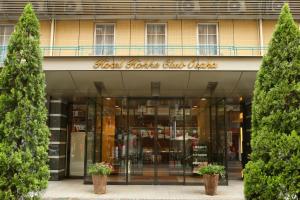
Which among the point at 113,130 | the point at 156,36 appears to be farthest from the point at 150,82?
the point at 156,36

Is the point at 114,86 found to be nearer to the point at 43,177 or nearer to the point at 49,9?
the point at 49,9

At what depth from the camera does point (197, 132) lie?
17641 mm

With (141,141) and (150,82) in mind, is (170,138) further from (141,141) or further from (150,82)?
(150,82)

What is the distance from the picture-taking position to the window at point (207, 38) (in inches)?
743

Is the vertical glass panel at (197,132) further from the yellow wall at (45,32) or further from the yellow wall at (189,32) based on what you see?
the yellow wall at (45,32)

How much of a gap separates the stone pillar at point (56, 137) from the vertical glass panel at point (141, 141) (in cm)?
364

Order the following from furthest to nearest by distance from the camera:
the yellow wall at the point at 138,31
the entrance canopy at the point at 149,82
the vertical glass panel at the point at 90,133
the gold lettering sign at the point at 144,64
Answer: the yellow wall at the point at 138,31, the vertical glass panel at the point at 90,133, the entrance canopy at the point at 149,82, the gold lettering sign at the point at 144,64

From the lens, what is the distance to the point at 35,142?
7.89m

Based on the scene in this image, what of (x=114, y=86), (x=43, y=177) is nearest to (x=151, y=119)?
(x=114, y=86)

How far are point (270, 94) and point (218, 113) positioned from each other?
10683 millimetres

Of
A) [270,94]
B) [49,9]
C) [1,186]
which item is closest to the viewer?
[270,94]

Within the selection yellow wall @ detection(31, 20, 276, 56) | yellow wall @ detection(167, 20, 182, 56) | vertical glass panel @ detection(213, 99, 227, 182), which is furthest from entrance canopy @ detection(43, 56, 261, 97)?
yellow wall @ detection(167, 20, 182, 56)

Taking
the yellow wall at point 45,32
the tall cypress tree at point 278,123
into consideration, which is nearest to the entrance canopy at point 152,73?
the yellow wall at point 45,32

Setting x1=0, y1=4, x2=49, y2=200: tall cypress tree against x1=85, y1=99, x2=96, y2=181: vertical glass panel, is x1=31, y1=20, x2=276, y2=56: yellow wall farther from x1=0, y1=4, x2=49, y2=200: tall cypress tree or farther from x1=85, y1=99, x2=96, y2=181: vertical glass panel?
x1=0, y1=4, x2=49, y2=200: tall cypress tree
